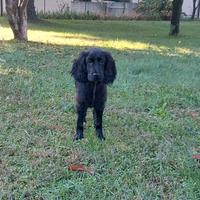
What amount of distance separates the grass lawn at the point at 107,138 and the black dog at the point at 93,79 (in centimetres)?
24

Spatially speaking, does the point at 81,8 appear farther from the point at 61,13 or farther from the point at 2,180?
the point at 2,180

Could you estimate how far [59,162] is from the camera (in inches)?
191

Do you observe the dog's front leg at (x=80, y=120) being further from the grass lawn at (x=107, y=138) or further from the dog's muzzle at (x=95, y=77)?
the dog's muzzle at (x=95, y=77)

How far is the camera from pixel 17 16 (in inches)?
610

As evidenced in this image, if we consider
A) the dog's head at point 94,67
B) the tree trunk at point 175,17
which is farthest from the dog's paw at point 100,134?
the tree trunk at point 175,17

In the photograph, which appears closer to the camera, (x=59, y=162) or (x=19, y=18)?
(x=59, y=162)

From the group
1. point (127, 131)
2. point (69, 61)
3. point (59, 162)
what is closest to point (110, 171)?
point (59, 162)

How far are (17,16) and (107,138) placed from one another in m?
10.6

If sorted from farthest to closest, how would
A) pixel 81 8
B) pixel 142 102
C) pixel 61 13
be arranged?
pixel 81 8 < pixel 61 13 < pixel 142 102

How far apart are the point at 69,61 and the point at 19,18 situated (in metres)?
4.81

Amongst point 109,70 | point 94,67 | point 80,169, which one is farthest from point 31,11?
point 80,169

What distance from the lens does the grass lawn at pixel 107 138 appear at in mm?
4320

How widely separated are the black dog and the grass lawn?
0.79 ft

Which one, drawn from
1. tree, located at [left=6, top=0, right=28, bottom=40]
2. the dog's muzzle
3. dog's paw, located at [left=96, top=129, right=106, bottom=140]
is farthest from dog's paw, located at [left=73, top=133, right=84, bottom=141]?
tree, located at [left=6, top=0, right=28, bottom=40]
